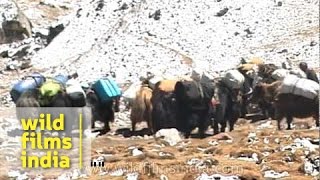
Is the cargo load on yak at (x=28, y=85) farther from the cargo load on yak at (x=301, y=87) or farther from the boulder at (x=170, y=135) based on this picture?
the cargo load on yak at (x=301, y=87)

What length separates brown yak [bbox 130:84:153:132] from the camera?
15336 millimetres

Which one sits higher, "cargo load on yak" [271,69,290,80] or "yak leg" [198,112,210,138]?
"cargo load on yak" [271,69,290,80]

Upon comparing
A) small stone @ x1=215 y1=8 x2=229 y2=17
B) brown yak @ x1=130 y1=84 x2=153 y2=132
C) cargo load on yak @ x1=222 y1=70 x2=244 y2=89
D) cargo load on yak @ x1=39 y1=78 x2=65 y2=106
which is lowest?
brown yak @ x1=130 y1=84 x2=153 y2=132

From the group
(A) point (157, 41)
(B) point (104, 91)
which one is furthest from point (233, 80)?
(A) point (157, 41)

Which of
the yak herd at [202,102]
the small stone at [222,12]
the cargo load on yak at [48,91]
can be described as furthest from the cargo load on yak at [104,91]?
the small stone at [222,12]

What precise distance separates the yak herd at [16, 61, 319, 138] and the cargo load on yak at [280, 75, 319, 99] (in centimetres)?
2

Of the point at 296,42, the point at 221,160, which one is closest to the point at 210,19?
the point at 296,42

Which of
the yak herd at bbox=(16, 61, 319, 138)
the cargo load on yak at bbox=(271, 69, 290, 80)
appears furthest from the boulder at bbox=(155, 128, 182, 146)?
the cargo load on yak at bbox=(271, 69, 290, 80)

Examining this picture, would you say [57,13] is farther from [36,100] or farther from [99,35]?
[36,100]

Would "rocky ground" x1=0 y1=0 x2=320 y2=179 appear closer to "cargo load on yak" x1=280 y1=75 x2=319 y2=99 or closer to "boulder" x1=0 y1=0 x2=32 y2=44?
"boulder" x1=0 y1=0 x2=32 y2=44

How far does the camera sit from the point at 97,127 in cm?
1638

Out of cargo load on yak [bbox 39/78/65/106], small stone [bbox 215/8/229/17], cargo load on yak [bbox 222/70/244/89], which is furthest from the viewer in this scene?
small stone [bbox 215/8/229/17]

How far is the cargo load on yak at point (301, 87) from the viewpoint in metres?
14.0

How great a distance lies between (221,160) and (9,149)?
13.3 feet
